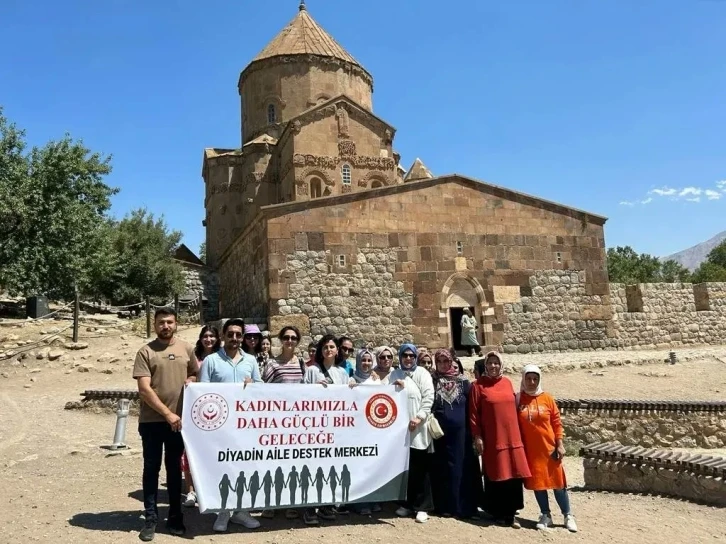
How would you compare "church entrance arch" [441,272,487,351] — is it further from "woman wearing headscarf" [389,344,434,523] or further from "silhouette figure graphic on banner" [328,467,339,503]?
"silhouette figure graphic on banner" [328,467,339,503]

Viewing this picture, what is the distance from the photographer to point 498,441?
204 inches

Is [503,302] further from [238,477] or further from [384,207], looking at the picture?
[238,477]

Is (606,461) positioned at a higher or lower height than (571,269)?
lower

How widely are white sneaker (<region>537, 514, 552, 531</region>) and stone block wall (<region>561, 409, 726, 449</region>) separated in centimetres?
523

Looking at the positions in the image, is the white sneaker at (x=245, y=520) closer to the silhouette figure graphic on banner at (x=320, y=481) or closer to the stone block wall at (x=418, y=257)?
the silhouette figure graphic on banner at (x=320, y=481)

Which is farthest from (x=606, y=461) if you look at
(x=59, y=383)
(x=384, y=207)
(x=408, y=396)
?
(x=59, y=383)

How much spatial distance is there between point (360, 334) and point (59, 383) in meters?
7.03

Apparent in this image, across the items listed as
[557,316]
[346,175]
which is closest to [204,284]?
[346,175]

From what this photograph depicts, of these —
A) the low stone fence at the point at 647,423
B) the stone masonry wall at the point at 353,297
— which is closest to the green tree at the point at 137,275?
the stone masonry wall at the point at 353,297

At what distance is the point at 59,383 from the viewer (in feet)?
42.3

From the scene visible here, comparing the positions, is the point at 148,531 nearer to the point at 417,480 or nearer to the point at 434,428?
the point at 417,480

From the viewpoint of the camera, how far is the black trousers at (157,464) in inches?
179

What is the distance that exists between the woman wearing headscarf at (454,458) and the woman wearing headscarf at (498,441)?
0.10 metres

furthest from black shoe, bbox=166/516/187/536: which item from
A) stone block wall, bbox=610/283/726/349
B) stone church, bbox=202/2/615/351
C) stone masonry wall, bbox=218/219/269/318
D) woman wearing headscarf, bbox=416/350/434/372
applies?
stone block wall, bbox=610/283/726/349
